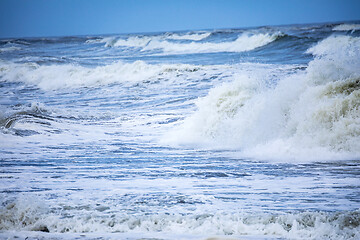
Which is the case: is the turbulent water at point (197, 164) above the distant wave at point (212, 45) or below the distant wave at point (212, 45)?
below

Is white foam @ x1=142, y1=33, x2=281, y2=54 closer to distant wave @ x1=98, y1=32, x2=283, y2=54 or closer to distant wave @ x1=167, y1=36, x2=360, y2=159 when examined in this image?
distant wave @ x1=98, y1=32, x2=283, y2=54

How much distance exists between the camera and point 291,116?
816 centimetres

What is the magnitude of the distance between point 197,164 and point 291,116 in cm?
221

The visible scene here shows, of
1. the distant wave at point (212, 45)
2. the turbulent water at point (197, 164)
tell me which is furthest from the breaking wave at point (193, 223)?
the distant wave at point (212, 45)

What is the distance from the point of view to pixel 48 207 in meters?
4.98

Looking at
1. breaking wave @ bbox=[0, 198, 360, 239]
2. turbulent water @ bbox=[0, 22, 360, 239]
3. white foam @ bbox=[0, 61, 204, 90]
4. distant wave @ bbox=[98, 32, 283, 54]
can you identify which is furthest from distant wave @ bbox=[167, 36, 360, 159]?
distant wave @ bbox=[98, 32, 283, 54]

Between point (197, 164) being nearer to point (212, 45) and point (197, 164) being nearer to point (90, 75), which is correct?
point (90, 75)

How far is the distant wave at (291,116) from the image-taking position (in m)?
7.22

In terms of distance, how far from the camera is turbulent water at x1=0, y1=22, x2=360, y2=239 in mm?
4430

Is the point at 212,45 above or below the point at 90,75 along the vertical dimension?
above

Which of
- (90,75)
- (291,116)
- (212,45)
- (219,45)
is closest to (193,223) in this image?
(291,116)

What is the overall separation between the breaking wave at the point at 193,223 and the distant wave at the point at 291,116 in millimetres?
2690

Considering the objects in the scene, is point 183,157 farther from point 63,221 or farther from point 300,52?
point 300,52

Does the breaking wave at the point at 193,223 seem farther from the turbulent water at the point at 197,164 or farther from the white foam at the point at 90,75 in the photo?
the white foam at the point at 90,75
